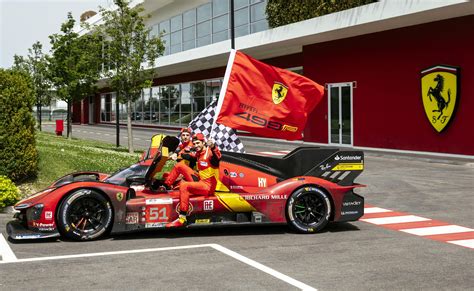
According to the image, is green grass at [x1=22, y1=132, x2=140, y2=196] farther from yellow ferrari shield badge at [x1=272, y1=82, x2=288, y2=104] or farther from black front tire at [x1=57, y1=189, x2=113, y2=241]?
yellow ferrari shield badge at [x1=272, y1=82, x2=288, y2=104]

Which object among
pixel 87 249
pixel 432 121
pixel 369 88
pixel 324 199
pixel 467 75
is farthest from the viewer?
pixel 369 88

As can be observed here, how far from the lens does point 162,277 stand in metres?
5.79

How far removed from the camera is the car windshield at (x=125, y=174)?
8305 mm

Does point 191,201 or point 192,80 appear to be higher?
point 192,80

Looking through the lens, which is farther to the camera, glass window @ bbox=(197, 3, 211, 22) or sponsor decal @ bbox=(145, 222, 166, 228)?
glass window @ bbox=(197, 3, 211, 22)

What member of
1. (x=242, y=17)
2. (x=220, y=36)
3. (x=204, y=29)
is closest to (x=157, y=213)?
(x=242, y=17)

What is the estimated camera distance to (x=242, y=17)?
30.8 meters

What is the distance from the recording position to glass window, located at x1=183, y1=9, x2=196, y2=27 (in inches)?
1479

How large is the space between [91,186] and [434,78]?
648 inches

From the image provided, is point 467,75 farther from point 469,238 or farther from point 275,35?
point 469,238

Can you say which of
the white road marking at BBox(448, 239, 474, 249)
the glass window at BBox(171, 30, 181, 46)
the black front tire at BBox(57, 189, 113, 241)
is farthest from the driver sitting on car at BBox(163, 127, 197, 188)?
the glass window at BBox(171, 30, 181, 46)

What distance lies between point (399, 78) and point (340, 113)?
12.9ft

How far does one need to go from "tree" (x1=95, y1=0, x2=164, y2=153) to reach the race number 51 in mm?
14167

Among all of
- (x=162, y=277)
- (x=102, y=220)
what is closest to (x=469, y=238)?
(x=162, y=277)
